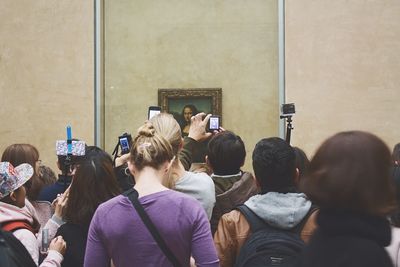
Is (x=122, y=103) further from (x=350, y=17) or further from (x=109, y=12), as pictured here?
(x=350, y=17)

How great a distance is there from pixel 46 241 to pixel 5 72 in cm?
557

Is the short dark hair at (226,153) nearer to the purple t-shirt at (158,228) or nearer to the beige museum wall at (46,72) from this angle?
the purple t-shirt at (158,228)

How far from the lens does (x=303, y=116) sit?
7.98 meters

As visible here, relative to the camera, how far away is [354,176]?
2.00 m

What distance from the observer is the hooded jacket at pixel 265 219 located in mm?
2971

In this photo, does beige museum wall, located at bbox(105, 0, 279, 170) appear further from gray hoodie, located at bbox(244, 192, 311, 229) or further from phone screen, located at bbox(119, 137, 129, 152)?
gray hoodie, located at bbox(244, 192, 311, 229)

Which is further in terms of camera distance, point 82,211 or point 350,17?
point 350,17

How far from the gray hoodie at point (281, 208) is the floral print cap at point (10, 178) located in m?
1.35

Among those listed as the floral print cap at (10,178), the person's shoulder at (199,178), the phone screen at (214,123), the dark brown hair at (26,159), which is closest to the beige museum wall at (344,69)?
the phone screen at (214,123)

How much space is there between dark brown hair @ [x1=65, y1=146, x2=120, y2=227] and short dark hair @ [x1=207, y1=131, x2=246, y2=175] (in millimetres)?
713

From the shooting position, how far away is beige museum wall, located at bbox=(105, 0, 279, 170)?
820 cm

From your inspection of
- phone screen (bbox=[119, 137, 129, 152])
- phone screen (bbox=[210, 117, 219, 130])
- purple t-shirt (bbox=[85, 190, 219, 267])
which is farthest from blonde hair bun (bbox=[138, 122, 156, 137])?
phone screen (bbox=[210, 117, 219, 130])

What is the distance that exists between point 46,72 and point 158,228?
6204mm

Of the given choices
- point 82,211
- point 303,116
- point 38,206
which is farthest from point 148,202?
point 303,116
